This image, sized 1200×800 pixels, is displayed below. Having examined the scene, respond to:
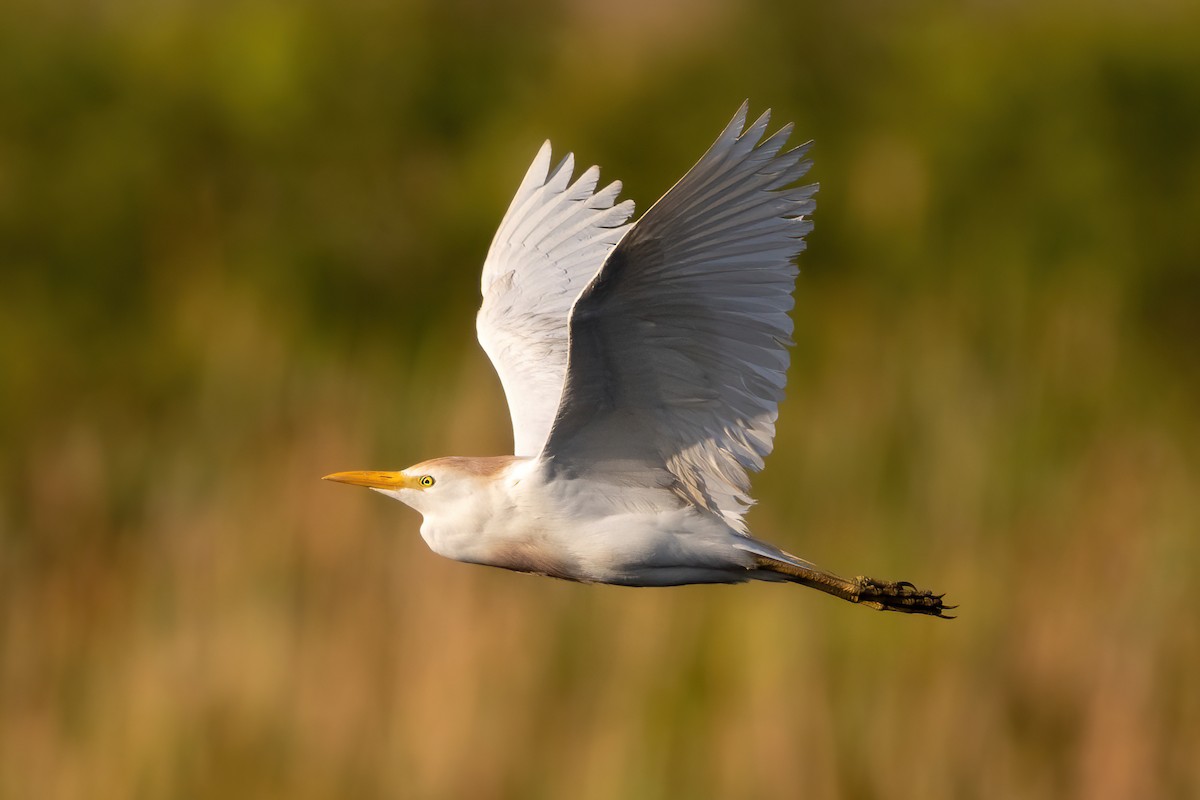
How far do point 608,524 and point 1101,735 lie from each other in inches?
95.4

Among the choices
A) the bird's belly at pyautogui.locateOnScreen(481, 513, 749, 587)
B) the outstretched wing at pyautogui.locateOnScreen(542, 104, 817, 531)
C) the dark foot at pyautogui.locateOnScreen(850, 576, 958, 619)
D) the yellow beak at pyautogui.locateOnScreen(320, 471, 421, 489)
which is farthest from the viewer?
the dark foot at pyautogui.locateOnScreen(850, 576, 958, 619)

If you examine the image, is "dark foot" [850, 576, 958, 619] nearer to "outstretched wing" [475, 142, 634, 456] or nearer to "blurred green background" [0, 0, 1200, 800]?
"outstretched wing" [475, 142, 634, 456]

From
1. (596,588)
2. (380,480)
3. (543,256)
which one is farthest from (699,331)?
(596,588)

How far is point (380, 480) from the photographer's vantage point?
338 centimetres

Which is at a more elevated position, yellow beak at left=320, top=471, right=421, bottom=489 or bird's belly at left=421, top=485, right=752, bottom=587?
yellow beak at left=320, top=471, right=421, bottom=489

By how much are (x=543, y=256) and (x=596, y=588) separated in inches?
54.7

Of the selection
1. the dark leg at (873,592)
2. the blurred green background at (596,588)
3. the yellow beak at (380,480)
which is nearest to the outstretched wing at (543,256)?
the yellow beak at (380,480)

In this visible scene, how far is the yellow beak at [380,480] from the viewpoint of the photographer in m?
3.37

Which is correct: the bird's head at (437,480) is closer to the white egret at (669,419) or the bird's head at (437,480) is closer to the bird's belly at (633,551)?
the white egret at (669,419)

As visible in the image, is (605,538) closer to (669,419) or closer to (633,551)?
(633,551)

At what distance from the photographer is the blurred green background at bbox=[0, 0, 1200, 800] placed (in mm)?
4980

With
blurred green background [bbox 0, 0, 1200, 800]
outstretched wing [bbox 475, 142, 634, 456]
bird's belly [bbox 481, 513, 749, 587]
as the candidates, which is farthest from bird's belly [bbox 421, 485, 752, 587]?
blurred green background [bbox 0, 0, 1200, 800]

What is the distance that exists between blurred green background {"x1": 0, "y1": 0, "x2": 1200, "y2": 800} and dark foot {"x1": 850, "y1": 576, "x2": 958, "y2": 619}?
136 cm

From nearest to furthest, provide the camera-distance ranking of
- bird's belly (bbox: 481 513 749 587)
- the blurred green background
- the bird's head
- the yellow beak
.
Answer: bird's belly (bbox: 481 513 749 587) → the bird's head → the yellow beak → the blurred green background
